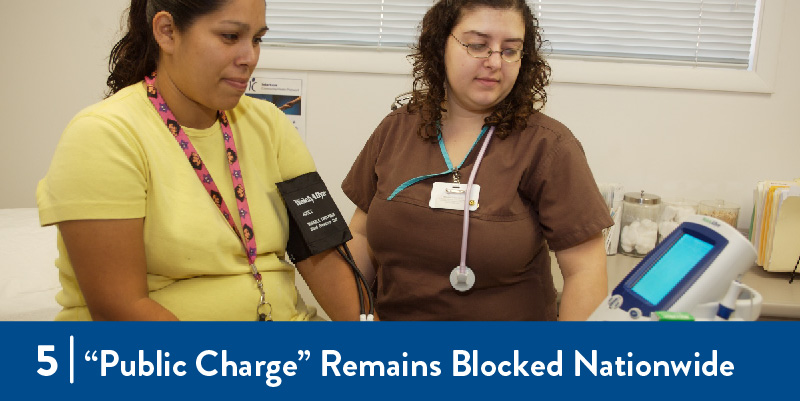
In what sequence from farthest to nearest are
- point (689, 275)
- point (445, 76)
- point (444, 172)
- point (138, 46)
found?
point (445, 76) < point (444, 172) < point (138, 46) < point (689, 275)

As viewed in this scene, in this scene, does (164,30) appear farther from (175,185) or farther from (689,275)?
(689,275)

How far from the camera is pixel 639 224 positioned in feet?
7.66

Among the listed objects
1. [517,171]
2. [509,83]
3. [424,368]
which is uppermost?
[509,83]

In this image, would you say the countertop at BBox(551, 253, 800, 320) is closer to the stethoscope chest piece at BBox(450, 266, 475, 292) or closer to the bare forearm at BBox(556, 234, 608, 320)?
the bare forearm at BBox(556, 234, 608, 320)

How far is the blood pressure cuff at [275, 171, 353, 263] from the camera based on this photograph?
1504mm

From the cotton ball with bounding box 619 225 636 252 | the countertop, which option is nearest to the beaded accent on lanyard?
the countertop

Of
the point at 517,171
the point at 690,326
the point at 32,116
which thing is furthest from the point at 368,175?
the point at 32,116

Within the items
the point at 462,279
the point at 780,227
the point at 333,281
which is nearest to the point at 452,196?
the point at 462,279

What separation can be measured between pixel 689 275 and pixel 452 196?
0.71m

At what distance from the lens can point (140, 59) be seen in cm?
143

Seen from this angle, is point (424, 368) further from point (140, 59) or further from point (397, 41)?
point (397, 41)

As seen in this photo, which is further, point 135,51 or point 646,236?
point 646,236

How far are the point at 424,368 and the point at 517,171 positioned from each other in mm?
752

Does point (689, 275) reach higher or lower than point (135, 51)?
lower
